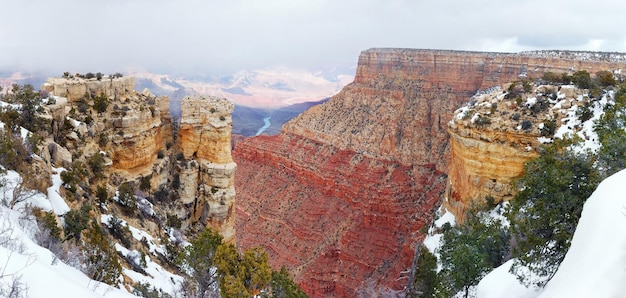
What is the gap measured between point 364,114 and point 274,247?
26604mm

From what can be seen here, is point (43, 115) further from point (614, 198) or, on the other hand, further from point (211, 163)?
point (614, 198)

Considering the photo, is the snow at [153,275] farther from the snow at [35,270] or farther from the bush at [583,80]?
the bush at [583,80]

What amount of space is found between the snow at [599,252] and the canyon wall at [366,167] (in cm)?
2688

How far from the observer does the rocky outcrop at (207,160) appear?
20.7 meters

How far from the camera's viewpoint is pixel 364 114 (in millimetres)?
61562

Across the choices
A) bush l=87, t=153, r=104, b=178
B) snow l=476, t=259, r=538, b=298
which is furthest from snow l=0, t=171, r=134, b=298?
snow l=476, t=259, r=538, b=298

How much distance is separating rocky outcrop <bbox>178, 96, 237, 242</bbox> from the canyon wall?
1894 centimetres

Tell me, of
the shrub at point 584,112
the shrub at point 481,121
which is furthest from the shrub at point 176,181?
the shrub at point 584,112

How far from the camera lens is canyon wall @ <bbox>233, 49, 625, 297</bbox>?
4125cm

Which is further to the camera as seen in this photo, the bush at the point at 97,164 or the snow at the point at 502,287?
the bush at the point at 97,164

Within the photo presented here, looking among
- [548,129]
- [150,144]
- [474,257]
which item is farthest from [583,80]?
[150,144]

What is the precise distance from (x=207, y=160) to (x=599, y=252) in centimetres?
1770

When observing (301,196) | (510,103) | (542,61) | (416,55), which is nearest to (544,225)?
(510,103)

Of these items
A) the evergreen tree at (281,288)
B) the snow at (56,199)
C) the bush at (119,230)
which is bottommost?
the evergreen tree at (281,288)
